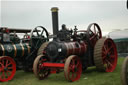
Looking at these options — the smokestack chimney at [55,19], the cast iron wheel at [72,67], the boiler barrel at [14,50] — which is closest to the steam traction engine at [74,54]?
the cast iron wheel at [72,67]

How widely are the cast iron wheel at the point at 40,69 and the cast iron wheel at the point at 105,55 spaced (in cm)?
171

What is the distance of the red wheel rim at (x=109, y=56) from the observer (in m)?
6.16

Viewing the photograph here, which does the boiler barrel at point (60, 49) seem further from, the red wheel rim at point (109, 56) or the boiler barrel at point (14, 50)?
the boiler barrel at point (14, 50)

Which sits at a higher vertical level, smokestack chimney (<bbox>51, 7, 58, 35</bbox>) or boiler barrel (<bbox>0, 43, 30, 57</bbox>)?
smokestack chimney (<bbox>51, 7, 58, 35</bbox>)

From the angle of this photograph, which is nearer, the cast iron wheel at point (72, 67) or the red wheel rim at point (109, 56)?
the cast iron wheel at point (72, 67)

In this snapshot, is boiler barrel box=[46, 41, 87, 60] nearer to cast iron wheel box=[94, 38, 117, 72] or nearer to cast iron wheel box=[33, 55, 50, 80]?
cast iron wheel box=[33, 55, 50, 80]

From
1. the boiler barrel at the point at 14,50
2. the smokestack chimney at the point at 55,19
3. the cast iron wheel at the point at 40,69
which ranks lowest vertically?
the cast iron wheel at the point at 40,69

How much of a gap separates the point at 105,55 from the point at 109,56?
28 centimetres

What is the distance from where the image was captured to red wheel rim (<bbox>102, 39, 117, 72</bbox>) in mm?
6155

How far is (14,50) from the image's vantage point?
20.2 ft

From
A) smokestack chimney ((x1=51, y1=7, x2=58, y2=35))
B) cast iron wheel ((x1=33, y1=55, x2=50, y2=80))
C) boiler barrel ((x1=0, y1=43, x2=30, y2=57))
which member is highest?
smokestack chimney ((x1=51, y1=7, x2=58, y2=35))

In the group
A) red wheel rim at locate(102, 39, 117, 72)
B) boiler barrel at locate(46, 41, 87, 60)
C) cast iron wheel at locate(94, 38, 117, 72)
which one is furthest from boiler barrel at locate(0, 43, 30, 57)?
red wheel rim at locate(102, 39, 117, 72)

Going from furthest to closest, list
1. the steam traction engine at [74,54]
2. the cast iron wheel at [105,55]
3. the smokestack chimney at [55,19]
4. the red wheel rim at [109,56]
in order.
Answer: the smokestack chimney at [55,19], the red wheel rim at [109,56], the cast iron wheel at [105,55], the steam traction engine at [74,54]

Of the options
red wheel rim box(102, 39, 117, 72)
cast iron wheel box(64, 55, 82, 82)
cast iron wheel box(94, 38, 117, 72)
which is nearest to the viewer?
cast iron wheel box(64, 55, 82, 82)
